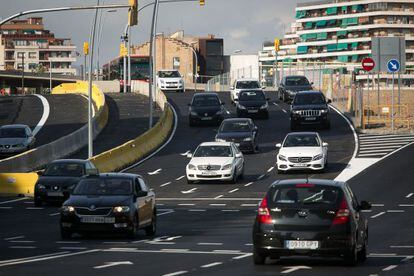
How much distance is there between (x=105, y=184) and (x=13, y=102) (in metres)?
63.6

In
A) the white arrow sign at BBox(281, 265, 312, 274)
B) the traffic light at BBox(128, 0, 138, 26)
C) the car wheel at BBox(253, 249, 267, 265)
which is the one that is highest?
the traffic light at BBox(128, 0, 138, 26)

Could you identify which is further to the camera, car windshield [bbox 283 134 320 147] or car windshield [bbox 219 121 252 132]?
car windshield [bbox 219 121 252 132]

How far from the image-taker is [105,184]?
84.3 ft

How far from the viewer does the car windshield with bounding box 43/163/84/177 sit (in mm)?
36812

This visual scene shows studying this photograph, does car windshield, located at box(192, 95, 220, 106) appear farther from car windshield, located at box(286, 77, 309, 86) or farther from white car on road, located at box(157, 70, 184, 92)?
white car on road, located at box(157, 70, 184, 92)

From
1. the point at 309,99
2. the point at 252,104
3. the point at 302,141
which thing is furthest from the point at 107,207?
the point at 252,104

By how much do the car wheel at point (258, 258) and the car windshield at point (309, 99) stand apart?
4497 centimetres

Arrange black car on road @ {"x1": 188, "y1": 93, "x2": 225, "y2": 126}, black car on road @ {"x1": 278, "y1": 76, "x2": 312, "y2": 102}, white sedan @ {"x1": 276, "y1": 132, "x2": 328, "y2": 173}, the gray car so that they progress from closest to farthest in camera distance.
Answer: white sedan @ {"x1": 276, "y1": 132, "x2": 328, "y2": 173} < the gray car < black car on road @ {"x1": 188, "y1": 93, "x2": 225, "y2": 126} < black car on road @ {"x1": 278, "y1": 76, "x2": 312, "y2": 102}

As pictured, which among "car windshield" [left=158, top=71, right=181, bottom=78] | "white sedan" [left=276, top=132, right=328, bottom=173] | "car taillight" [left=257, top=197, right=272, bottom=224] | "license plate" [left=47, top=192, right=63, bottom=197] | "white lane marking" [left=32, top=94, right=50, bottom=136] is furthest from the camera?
"car windshield" [left=158, top=71, right=181, bottom=78]

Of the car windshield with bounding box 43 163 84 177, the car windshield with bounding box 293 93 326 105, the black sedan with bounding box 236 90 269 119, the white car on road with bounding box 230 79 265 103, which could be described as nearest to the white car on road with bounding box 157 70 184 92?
the white car on road with bounding box 230 79 265 103

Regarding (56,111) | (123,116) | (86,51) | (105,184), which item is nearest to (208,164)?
(86,51)

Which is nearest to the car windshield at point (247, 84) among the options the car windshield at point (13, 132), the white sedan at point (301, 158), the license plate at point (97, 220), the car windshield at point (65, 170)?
the car windshield at point (13, 132)

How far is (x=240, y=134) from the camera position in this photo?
54.0 meters

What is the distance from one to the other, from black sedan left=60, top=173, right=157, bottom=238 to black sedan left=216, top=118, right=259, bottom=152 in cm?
2729
